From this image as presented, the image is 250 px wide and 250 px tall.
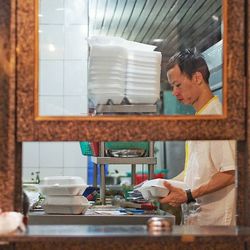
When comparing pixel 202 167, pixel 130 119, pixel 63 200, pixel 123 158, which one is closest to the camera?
pixel 130 119

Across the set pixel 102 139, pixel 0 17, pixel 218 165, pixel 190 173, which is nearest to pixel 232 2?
pixel 102 139

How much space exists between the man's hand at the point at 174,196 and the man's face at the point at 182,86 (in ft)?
2.08

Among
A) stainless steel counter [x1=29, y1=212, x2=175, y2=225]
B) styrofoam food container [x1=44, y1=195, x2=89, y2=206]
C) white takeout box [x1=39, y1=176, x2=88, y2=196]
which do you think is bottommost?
stainless steel counter [x1=29, y1=212, x2=175, y2=225]

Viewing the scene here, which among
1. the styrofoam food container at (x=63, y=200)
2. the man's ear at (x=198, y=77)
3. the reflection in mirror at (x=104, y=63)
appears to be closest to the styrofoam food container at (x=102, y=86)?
the reflection in mirror at (x=104, y=63)

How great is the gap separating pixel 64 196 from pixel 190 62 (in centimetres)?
104

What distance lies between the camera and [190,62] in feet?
6.89

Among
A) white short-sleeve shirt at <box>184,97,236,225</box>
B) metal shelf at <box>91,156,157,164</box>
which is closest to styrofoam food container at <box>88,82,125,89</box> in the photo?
white short-sleeve shirt at <box>184,97,236,225</box>

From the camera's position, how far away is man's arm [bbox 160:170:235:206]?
97.7 inches

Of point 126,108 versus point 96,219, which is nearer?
point 126,108

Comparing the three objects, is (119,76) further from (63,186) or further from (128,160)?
(128,160)

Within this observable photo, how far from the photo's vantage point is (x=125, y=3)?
7.48ft

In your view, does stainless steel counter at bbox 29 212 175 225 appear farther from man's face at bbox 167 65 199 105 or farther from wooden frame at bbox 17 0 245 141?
wooden frame at bbox 17 0 245 141

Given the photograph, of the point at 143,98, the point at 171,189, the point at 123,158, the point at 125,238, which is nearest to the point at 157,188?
the point at 171,189

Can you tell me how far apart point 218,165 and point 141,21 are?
77cm
